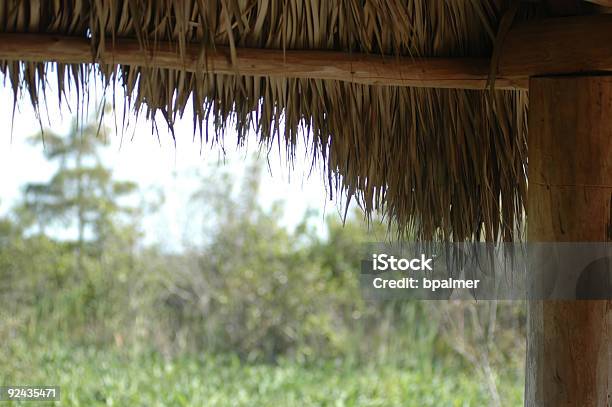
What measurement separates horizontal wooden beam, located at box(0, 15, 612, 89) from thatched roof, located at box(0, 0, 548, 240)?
0.03 meters

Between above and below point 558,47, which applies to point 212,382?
below

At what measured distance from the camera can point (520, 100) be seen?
6.14ft

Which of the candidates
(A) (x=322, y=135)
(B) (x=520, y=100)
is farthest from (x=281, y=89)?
(B) (x=520, y=100)

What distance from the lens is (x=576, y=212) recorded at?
153cm

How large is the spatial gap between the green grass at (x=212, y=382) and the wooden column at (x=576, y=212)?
141 inches

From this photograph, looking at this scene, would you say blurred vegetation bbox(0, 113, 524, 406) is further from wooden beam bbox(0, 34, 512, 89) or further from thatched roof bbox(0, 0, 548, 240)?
wooden beam bbox(0, 34, 512, 89)

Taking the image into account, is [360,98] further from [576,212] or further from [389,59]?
[576,212]

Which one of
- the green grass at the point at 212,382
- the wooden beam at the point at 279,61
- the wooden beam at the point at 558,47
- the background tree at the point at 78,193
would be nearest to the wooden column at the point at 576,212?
the wooden beam at the point at 558,47

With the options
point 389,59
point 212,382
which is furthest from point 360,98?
point 212,382

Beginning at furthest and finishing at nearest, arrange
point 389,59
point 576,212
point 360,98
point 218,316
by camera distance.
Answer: point 218,316 → point 360,98 → point 389,59 → point 576,212

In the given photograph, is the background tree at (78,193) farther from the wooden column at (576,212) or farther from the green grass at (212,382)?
the wooden column at (576,212)

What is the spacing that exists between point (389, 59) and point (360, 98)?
0.22m

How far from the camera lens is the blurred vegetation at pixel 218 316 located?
507cm

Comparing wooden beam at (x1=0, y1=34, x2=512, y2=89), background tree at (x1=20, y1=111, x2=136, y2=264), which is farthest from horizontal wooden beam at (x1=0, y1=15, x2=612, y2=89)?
background tree at (x1=20, y1=111, x2=136, y2=264)
